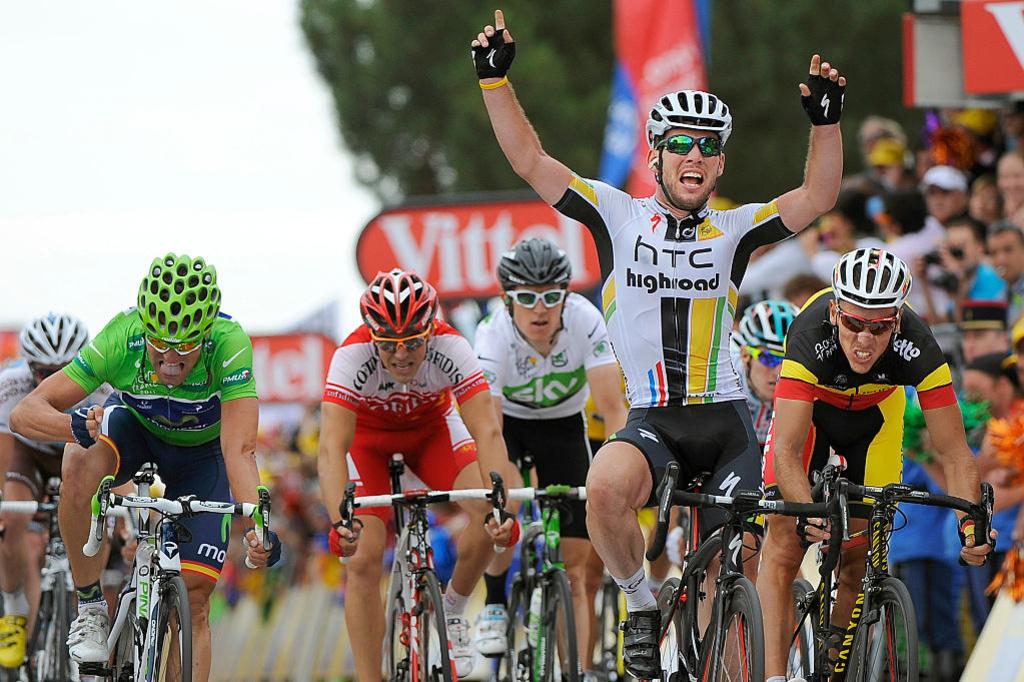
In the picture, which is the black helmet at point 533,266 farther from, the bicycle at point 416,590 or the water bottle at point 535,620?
the water bottle at point 535,620

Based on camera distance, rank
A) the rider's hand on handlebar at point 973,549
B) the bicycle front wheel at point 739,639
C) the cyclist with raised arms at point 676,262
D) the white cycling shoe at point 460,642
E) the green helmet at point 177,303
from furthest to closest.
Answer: the white cycling shoe at point 460,642
the green helmet at point 177,303
the cyclist with raised arms at point 676,262
the rider's hand on handlebar at point 973,549
the bicycle front wheel at point 739,639

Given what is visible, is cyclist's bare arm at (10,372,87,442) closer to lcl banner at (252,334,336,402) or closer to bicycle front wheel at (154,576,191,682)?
bicycle front wheel at (154,576,191,682)

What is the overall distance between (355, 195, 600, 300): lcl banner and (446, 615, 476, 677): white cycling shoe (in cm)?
779

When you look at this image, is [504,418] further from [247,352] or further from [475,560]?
[247,352]

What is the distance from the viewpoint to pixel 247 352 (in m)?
8.02

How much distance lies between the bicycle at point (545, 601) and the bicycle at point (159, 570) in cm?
165

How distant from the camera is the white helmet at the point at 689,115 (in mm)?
7219

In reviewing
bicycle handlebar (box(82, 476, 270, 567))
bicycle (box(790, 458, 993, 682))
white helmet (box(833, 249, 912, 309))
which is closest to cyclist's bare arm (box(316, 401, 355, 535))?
bicycle handlebar (box(82, 476, 270, 567))

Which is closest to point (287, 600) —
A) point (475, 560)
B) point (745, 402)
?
point (475, 560)

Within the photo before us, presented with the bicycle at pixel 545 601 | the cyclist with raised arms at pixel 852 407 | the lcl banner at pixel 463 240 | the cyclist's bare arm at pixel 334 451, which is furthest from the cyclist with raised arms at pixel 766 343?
the lcl banner at pixel 463 240

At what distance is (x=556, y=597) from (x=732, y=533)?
2.12 m

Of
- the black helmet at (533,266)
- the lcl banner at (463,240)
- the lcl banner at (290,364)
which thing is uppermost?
the lcl banner at (290,364)

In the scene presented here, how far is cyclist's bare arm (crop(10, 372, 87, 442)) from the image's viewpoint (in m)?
8.02

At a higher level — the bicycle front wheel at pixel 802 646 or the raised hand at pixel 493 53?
the raised hand at pixel 493 53
